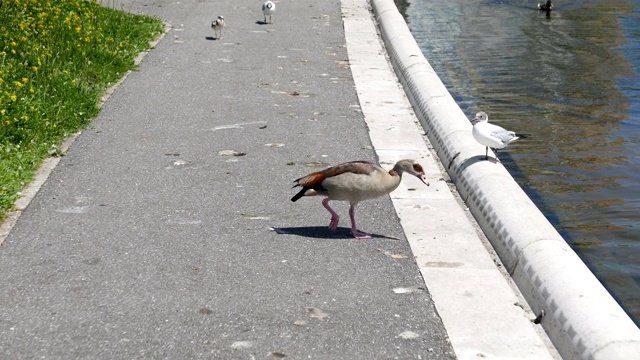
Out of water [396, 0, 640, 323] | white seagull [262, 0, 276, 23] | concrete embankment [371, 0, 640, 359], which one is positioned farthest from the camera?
white seagull [262, 0, 276, 23]

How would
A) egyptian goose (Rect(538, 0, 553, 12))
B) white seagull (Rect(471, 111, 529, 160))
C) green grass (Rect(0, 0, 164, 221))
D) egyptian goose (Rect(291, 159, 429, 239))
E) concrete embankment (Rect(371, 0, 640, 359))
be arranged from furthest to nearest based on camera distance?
egyptian goose (Rect(538, 0, 553, 12)) → green grass (Rect(0, 0, 164, 221)) → white seagull (Rect(471, 111, 529, 160)) → egyptian goose (Rect(291, 159, 429, 239)) → concrete embankment (Rect(371, 0, 640, 359))

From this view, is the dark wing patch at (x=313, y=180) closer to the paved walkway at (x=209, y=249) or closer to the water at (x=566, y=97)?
the paved walkway at (x=209, y=249)

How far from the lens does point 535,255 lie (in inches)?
282

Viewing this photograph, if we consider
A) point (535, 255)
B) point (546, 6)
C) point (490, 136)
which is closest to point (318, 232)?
point (535, 255)

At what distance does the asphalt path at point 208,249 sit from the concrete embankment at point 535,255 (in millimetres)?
736

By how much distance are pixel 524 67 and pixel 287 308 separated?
43.1 ft

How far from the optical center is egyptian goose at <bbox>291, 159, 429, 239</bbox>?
26.4 ft

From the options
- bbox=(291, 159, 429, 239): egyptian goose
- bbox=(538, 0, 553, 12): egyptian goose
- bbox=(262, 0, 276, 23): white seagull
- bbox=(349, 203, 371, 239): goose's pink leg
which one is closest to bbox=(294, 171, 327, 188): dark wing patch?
bbox=(291, 159, 429, 239): egyptian goose

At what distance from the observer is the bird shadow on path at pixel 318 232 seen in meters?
8.19

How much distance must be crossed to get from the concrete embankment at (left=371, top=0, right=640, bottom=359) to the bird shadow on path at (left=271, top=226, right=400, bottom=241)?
1024 millimetres

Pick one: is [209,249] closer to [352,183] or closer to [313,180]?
[313,180]

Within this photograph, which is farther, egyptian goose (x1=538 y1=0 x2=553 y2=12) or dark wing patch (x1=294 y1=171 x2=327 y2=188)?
egyptian goose (x1=538 y1=0 x2=553 y2=12)

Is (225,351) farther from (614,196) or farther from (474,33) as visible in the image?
(474,33)

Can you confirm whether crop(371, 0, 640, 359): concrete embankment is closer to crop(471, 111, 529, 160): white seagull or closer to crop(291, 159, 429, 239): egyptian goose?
crop(471, 111, 529, 160): white seagull
